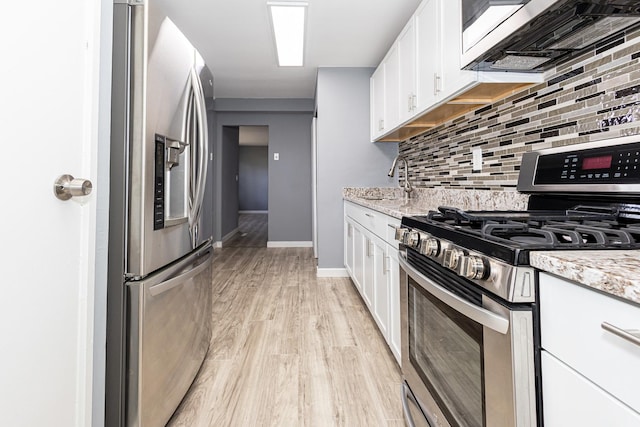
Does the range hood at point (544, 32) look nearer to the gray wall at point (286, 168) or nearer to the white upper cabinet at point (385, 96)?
the white upper cabinet at point (385, 96)

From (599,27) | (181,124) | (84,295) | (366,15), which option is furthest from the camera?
(366,15)

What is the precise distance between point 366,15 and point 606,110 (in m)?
2.00

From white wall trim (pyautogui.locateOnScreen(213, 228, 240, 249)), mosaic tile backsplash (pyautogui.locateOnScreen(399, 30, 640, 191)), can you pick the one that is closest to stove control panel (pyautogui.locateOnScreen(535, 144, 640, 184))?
mosaic tile backsplash (pyautogui.locateOnScreen(399, 30, 640, 191))

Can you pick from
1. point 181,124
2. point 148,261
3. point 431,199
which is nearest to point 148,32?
point 181,124

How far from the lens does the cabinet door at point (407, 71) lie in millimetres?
2139

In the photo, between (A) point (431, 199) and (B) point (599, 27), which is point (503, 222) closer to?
(B) point (599, 27)

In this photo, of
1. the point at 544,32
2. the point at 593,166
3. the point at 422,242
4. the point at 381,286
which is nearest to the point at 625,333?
the point at 422,242

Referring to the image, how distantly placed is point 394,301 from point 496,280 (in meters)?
1.03

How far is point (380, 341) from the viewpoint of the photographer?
200 centimetres

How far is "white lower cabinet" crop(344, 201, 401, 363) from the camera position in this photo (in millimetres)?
1646

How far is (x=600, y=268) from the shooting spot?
0.48m

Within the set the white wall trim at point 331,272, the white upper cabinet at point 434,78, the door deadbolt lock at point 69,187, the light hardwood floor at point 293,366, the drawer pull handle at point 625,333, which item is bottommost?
the light hardwood floor at point 293,366

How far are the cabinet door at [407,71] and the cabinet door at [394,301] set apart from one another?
1.05 meters

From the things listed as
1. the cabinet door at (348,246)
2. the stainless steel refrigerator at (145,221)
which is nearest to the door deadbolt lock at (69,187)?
the stainless steel refrigerator at (145,221)
